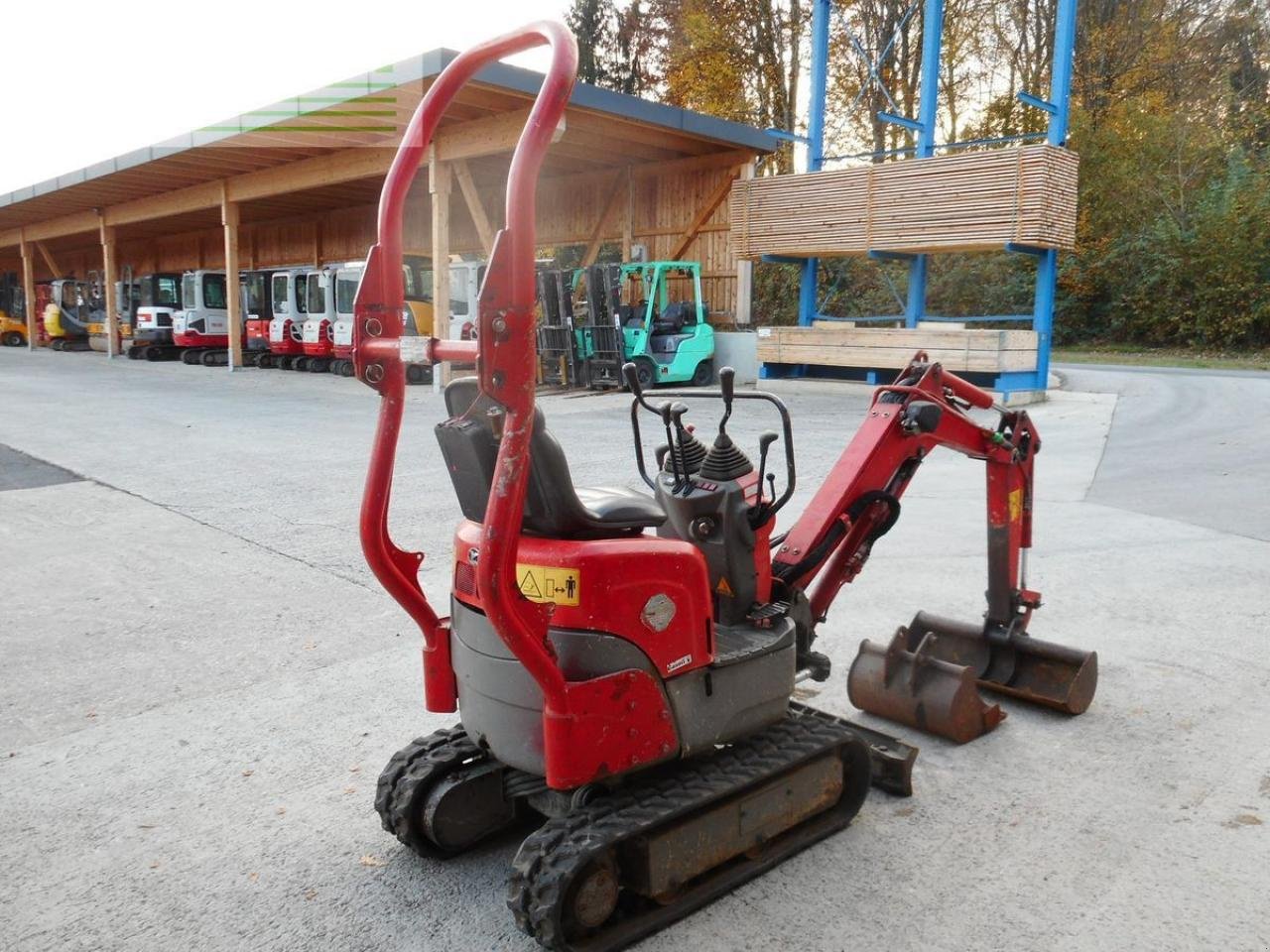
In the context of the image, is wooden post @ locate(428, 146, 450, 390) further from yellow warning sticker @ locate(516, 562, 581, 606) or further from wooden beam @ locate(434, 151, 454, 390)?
yellow warning sticker @ locate(516, 562, 581, 606)

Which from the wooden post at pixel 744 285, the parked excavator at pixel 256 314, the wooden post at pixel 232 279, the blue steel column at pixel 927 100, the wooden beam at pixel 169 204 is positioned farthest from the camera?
the parked excavator at pixel 256 314

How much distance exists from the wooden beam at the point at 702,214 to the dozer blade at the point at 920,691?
1714 cm

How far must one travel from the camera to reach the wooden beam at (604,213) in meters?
22.4

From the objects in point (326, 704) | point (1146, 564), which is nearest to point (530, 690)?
point (326, 704)

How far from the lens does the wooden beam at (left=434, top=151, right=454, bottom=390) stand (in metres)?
16.7

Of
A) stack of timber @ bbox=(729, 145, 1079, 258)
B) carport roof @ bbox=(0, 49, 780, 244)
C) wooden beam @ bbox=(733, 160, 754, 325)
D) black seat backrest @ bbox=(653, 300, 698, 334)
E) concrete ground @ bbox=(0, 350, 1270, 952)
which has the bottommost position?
concrete ground @ bbox=(0, 350, 1270, 952)

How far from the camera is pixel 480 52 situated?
2689mm

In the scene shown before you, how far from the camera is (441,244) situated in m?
17.3

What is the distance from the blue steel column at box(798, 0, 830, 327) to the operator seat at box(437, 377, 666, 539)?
15984mm

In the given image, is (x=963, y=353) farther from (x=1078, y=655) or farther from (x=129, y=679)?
(x=129, y=679)

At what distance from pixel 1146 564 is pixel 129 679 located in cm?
564

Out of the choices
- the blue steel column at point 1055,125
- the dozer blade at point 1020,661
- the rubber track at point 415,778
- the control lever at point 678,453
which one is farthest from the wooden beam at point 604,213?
the rubber track at point 415,778

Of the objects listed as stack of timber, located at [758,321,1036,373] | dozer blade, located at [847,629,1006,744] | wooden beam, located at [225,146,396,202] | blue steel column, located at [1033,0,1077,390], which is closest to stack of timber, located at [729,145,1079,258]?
blue steel column, located at [1033,0,1077,390]

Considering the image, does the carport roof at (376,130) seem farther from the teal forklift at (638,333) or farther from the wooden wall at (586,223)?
the teal forklift at (638,333)
